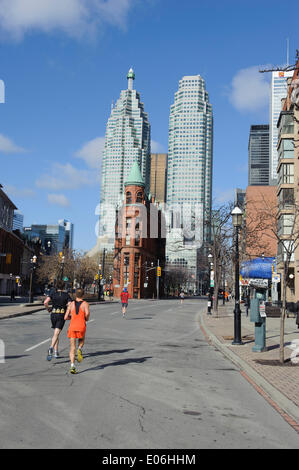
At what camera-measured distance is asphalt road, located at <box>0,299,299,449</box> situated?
5.34 meters

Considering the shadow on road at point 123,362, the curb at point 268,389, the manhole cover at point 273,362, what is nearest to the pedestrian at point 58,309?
the shadow on road at point 123,362

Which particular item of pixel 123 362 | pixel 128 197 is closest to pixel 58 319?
pixel 123 362

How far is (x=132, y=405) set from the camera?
22.9 feet

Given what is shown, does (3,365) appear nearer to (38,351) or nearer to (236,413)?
(38,351)

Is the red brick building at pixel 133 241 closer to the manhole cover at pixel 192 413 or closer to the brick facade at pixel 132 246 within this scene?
the brick facade at pixel 132 246

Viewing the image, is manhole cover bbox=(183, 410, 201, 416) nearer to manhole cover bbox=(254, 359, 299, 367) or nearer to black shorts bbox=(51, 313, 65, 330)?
black shorts bbox=(51, 313, 65, 330)

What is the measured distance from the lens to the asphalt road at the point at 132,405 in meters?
5.34

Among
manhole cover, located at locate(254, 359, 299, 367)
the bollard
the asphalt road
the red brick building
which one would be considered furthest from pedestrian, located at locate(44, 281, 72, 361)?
the red brick building

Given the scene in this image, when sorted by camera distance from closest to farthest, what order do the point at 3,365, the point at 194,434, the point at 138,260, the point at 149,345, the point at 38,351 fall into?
1. the point at 194,434
2. the point at 3,365
3. the point at 38,351
4. the point at 149,345
5. the point at 138,260

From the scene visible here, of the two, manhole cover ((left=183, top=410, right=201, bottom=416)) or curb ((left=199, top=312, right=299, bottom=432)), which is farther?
curb ((left=199, top=312, right=299, bottom=432))

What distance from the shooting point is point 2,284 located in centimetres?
8450

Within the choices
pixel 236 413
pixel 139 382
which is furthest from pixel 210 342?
pixel 236 413

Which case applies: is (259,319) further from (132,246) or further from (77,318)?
(132,246)

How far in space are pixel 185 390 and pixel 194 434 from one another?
266 cm
